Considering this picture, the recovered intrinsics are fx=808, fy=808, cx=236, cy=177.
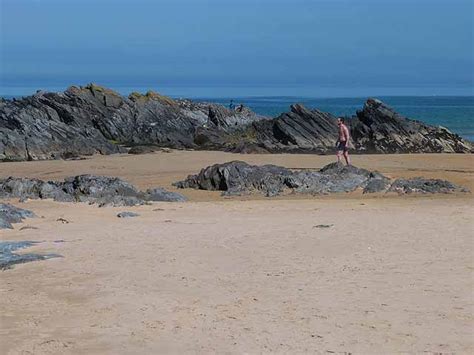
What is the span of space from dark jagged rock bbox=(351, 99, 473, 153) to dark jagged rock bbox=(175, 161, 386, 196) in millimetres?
18926

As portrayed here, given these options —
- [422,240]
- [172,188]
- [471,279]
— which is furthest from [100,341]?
[172,188]

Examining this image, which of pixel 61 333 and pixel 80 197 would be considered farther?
pixel 80 197

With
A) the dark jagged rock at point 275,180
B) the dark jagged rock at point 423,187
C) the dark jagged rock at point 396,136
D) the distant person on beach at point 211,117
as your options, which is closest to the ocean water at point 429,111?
the dark jagged rock at point 396,136

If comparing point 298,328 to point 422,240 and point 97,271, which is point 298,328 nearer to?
point 97,271

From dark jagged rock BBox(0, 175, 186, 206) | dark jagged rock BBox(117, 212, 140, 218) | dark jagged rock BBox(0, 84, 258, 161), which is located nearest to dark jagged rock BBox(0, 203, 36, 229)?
dark jagged rock BBox(117, 212, 140, 218)

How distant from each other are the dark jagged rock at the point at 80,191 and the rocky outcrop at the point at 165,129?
1641 centimetres

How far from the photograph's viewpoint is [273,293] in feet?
28.0

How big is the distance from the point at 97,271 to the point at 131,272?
431 mm

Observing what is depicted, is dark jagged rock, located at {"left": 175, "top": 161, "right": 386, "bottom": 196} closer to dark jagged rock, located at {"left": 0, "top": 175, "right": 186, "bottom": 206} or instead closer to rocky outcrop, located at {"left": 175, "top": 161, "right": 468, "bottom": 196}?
rocky outcrop, located at {"left": 175, "top": 161, "right": 468, "bottom": 196}

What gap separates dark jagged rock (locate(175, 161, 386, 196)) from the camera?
64.2 ft

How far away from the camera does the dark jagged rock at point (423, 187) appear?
18688 millimetres

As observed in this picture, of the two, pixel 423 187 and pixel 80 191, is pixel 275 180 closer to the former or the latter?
pixel 423 187

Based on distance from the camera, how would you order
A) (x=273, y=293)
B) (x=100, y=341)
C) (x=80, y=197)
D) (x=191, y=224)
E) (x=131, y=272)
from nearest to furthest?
(x=100, y=341)
(x=273, y=293)
(x=131, y=272)
(x=191, y=224)
(x=80, y=197)

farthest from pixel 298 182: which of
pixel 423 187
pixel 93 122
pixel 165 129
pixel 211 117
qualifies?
pixel 211 117
